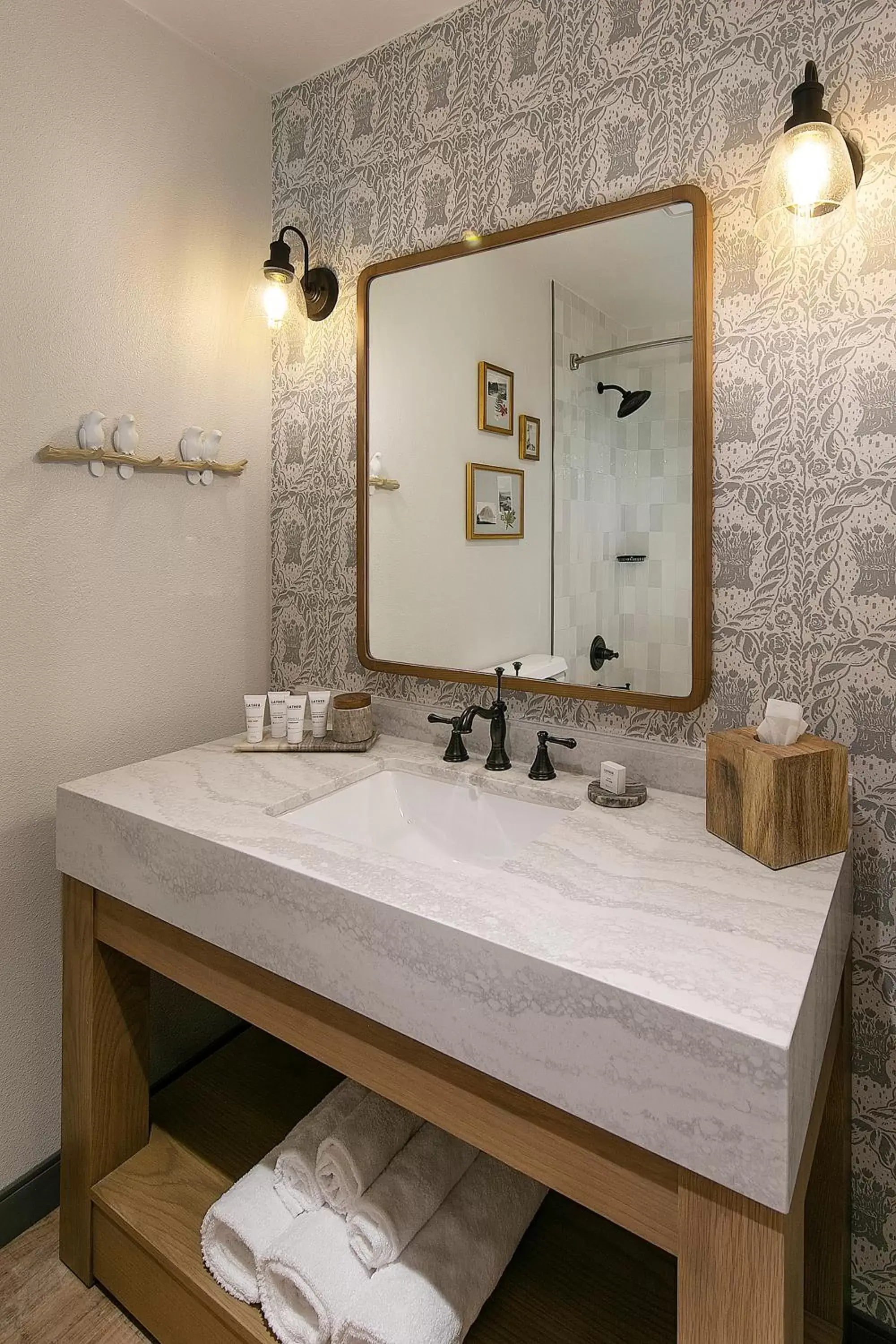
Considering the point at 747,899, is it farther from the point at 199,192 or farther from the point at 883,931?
the point at 199,192

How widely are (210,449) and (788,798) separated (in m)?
1.41

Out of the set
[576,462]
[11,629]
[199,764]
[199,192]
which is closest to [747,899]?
[576,462]

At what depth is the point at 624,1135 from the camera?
30.7 inches

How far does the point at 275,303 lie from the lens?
172cm

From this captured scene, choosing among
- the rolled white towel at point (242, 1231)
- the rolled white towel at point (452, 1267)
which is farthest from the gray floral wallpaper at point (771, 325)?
the rolled white towel at point (242, 1231)

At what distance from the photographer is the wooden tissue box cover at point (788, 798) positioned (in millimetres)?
1024

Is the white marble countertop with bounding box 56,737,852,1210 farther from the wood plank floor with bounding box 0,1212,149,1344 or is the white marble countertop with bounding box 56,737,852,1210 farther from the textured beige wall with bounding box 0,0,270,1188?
the wood plank floor with bounding box 0,1212,149,1344

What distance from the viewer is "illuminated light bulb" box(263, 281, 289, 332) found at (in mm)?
1716

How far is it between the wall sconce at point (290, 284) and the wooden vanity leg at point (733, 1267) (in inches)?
68.7

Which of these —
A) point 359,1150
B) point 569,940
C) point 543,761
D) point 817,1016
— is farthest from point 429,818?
point 817,1016

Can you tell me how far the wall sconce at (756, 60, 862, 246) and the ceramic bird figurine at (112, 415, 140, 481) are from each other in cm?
123

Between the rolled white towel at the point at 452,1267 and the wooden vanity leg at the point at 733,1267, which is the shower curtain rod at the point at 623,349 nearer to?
the wooden vanity leg at the point at 733,1267

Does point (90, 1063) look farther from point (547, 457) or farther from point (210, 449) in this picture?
point (547, 457)

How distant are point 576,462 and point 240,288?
1.01m
